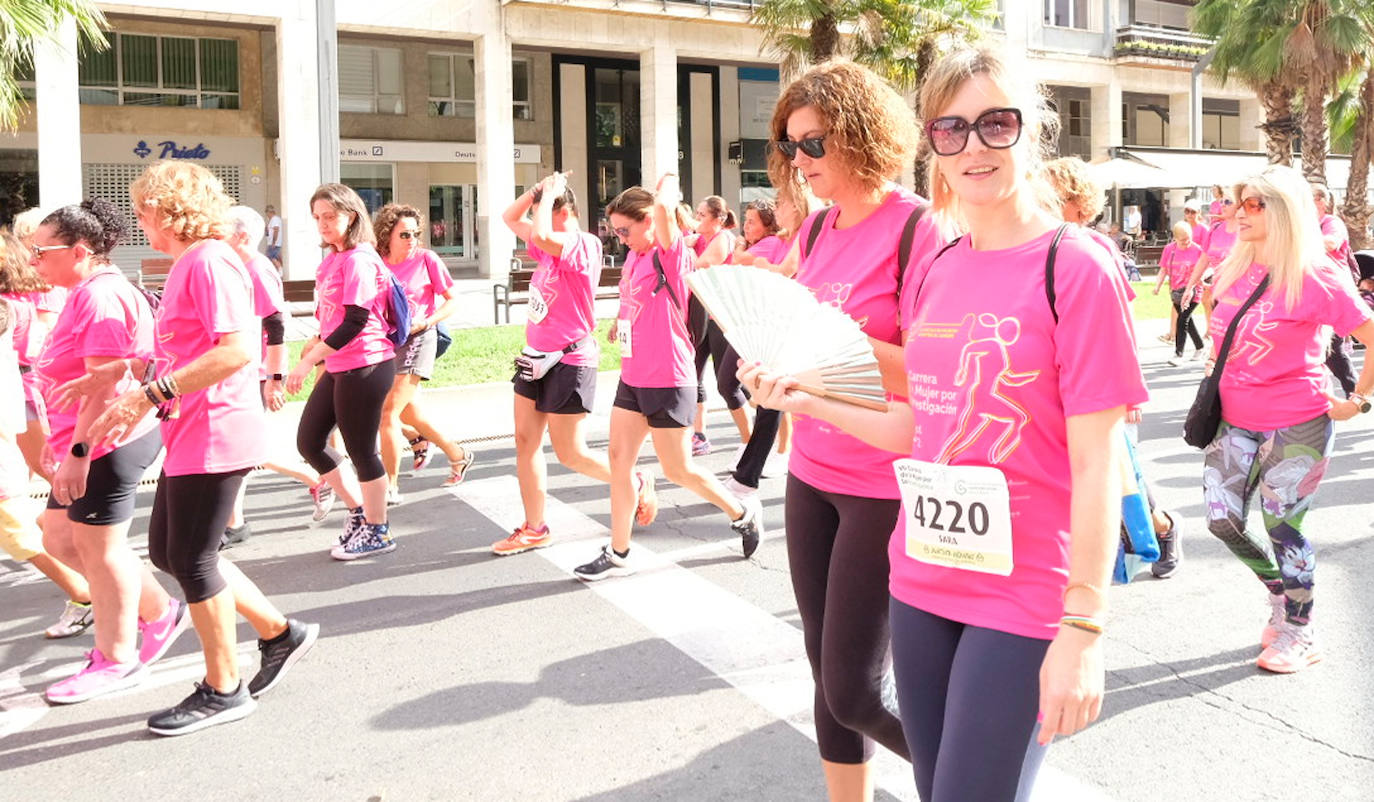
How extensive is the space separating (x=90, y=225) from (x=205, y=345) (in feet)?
3.00

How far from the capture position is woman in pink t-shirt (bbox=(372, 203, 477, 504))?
7840 mm

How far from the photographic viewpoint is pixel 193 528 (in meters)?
3.99

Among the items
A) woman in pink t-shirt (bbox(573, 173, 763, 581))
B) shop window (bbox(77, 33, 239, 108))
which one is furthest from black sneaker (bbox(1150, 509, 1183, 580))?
shop window (bbox(77, 33, 239, 108))

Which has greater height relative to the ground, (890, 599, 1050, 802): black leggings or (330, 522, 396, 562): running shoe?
(890, 599, 1050, 802): black leggings

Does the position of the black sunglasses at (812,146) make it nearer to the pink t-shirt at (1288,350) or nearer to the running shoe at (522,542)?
the pink t-shirt at (1288,350)

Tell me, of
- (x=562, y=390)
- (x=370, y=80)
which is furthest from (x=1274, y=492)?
(x=370, y=80)

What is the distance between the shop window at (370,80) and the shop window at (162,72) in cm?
286

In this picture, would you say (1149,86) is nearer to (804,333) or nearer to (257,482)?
(257,482)

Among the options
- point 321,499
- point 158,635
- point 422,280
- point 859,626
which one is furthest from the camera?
point 422,280

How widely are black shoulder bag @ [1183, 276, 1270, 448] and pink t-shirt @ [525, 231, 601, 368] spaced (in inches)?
116

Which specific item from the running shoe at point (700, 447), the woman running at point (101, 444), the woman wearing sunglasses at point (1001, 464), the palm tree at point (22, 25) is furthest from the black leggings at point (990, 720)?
the palm tree at point (22, 25)

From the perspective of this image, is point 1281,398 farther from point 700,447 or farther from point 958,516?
point 700,447

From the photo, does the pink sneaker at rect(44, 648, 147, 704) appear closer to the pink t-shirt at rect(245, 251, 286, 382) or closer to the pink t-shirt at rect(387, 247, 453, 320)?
the pink t-shirt at rect(245, 251, 286, 382)

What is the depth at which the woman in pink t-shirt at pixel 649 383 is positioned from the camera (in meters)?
5.87
